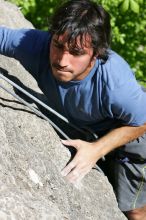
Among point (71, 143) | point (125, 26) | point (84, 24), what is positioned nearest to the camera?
point (84, 24)

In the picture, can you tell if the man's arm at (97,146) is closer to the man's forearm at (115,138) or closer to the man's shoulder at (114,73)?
the man's forearm at (115,138)

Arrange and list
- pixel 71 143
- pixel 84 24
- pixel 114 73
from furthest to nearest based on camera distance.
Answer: pixel 71 143 → pixel 114 73 → pixel 84 24

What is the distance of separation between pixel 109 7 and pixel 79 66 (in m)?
3.02

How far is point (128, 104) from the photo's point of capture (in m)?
3.03

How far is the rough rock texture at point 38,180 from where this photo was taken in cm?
223

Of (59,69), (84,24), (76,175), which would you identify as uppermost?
(84,24)

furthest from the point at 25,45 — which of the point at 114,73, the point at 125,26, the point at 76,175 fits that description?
the point at 125,26

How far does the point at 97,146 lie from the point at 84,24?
29.2 inches

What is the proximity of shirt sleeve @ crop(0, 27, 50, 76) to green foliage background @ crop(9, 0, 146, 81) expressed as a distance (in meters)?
2.55

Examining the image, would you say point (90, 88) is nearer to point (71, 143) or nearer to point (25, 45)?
point (71, 143)

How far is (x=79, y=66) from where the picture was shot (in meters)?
2.96

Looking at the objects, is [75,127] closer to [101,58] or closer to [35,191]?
[101,58]

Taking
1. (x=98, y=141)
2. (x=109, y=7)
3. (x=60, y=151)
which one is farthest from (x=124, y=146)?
(x=109, y=7)

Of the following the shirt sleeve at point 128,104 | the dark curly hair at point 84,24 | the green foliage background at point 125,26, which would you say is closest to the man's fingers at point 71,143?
the shirt sleeve at point 128,104
